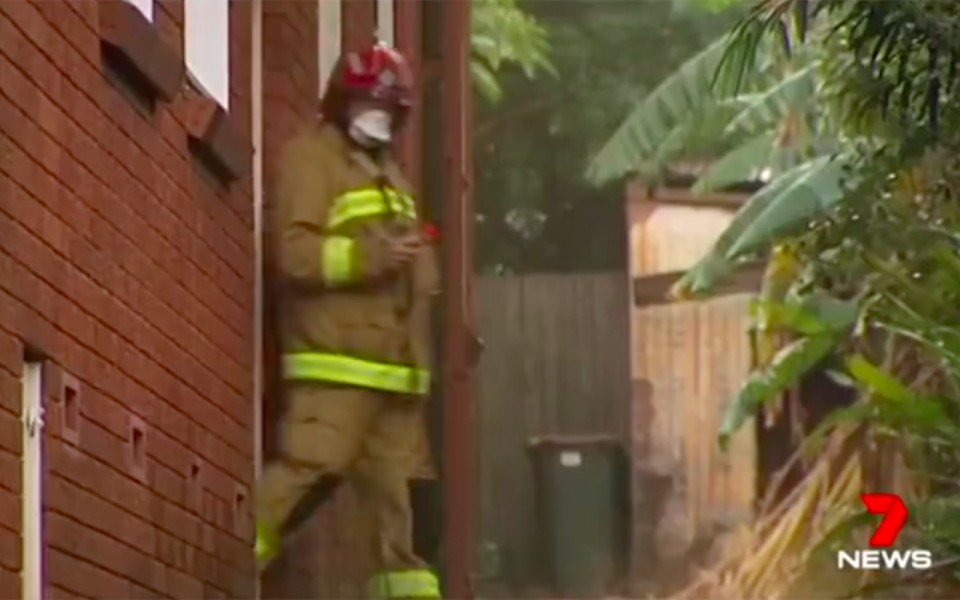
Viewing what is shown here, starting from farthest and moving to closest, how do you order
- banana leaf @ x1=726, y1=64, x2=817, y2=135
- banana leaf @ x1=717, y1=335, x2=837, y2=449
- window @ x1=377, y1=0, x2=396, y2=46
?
banana leaf @ x1=726, y1=64, x2=817, y2=135, banana leaf @ x1=717, y1=335, x2=837, y2=449, window @ x1=377, y1=0, x2=396, y2=46

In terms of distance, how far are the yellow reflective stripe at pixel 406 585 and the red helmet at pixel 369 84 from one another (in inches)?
51.0

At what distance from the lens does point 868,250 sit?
11.7 metres

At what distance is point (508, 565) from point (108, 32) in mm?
17011

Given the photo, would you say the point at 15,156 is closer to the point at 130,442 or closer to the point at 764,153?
the point at 130,442

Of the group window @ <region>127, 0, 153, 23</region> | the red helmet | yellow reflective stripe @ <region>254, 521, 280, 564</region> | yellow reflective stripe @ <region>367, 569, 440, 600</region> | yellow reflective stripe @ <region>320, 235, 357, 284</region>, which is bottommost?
yellow reflective stripe @ <region>367, 569, 440, 600</region>

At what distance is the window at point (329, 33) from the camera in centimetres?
1001

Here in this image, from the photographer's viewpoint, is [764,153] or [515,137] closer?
[764,153]

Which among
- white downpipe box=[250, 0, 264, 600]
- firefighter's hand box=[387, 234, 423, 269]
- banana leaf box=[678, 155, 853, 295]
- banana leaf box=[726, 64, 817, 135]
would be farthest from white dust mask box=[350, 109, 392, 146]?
banana leaf box=[726, 64, 817, 135]

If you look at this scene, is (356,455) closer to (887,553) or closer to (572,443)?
(887,553)

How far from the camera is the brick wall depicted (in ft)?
18.3

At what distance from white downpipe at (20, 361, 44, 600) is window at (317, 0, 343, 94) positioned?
13.9 ft

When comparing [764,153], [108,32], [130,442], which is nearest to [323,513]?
[130,442]

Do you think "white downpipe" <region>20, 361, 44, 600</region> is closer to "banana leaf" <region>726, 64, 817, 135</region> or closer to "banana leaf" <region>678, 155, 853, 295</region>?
"banana leaf" <region>678, 155, 853, 295</region>

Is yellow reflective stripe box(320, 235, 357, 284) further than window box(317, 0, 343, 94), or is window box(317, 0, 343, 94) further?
window box(317, 0, 343, 94)
